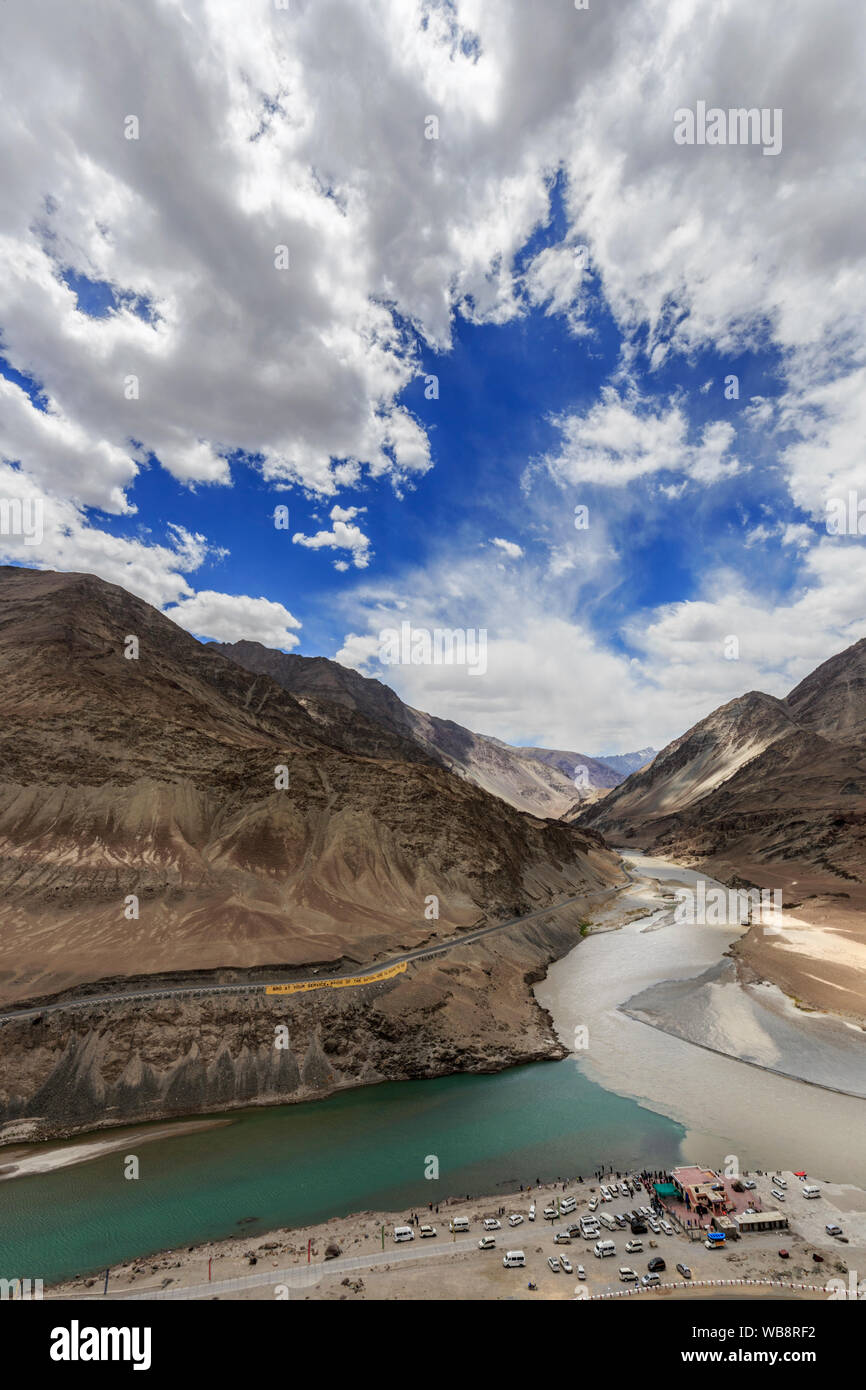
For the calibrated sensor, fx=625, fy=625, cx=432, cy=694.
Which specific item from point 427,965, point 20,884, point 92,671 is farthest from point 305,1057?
point 92,671

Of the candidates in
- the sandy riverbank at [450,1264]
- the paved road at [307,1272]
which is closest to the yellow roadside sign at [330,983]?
the sandy riverbank at [450,1264]

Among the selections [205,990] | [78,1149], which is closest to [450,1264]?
[78,1149]

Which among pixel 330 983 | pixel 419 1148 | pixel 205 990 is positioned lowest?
pixel 419 1148

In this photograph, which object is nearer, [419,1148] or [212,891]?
[419,1148]

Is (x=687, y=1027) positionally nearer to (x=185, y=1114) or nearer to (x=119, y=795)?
(x=185, y=1114)

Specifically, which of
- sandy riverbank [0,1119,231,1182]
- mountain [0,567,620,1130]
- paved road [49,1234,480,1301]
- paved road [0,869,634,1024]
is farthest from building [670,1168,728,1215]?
paved road [0,869,634,1024]

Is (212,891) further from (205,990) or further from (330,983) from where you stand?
(330,983)

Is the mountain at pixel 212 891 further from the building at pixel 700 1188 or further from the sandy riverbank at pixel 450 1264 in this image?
the building at pixel 700 1188
